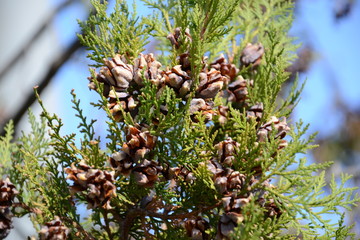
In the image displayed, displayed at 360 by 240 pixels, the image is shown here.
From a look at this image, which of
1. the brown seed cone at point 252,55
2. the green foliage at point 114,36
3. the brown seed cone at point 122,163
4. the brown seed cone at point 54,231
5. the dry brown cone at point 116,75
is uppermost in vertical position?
the brown seed cone at point 252,55

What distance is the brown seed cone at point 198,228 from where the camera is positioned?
35.6 inches

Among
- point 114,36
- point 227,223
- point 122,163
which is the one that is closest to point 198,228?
point 227,223

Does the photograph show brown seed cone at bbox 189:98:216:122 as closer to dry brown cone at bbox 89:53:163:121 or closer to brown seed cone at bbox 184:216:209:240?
dry brown cone at bbox 89:53:163:121

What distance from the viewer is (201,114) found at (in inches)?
35.7

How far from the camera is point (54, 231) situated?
87 centimetres

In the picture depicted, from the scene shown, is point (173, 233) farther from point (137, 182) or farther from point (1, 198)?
point (1, 198)

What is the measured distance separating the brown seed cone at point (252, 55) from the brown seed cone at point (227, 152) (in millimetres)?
368

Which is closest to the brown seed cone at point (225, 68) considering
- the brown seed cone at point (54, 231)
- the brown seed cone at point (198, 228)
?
the brown seed cone at point (198, 228)

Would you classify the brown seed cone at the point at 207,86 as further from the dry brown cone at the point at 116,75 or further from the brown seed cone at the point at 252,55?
the brown seed cone at the point at 252,55

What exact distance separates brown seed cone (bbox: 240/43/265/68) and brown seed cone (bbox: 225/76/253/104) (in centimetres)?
12

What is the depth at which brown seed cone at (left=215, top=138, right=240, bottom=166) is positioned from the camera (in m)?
0.90

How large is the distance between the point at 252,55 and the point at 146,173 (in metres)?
0.51

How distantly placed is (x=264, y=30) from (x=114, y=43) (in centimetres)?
52

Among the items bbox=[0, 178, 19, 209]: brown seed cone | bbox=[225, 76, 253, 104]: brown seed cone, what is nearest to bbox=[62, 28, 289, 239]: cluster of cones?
bbox=[225, 76, 253, 104]: brown seed cone
